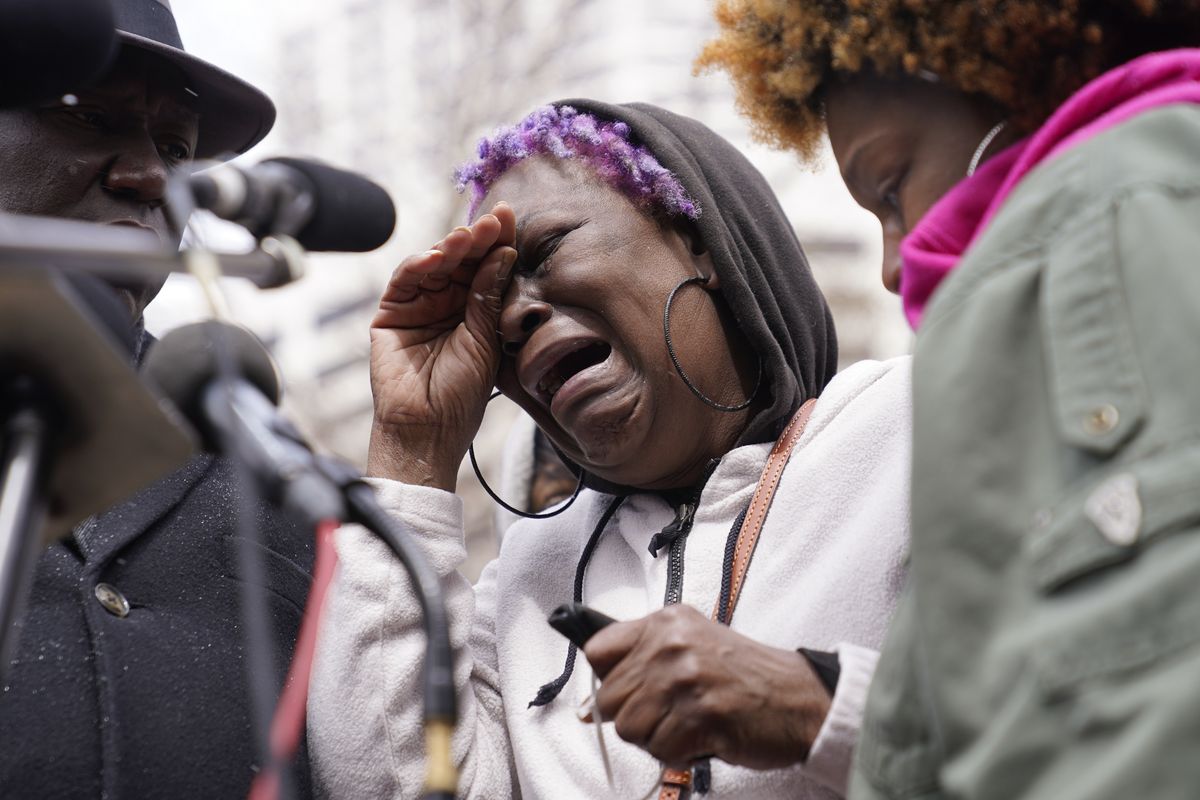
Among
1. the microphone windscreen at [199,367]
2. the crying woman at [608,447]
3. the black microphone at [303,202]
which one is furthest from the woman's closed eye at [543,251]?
the microphone windscreen at [199,367]

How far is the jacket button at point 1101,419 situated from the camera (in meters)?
1.32

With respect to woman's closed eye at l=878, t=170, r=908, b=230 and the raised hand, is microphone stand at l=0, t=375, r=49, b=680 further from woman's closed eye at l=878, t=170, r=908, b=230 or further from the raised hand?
the raised hand

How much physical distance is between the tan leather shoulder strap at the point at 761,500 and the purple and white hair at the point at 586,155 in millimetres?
526

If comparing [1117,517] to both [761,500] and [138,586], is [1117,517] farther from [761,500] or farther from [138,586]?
[138,586]

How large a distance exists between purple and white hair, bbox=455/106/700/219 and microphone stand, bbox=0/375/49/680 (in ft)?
5.55

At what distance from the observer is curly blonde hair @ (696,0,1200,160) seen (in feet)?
5.82

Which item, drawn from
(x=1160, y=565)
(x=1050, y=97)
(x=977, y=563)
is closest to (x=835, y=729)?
(x=977, y=563)

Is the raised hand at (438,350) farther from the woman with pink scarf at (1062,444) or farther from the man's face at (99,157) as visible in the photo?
the woman with pink scarf at (1062,444)

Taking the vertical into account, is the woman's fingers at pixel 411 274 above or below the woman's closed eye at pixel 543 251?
below

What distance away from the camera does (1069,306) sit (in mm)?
1390

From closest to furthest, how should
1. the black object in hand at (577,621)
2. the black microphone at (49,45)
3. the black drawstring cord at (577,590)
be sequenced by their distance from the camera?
1. the black microphone at (49,45)
2. the black object in hand at (577,621)
3. the black drawstring cord at (577,590)

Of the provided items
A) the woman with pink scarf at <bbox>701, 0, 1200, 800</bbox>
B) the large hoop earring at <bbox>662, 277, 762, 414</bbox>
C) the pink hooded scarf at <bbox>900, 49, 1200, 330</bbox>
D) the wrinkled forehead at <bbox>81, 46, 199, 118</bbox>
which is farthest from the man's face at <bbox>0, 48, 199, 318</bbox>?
the woman with pink scarf at <bbox>701, 0, 1200, 800</bbox>

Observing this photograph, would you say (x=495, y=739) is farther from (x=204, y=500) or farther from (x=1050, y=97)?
(x=1050, y=97)

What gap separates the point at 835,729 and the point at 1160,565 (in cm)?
77
